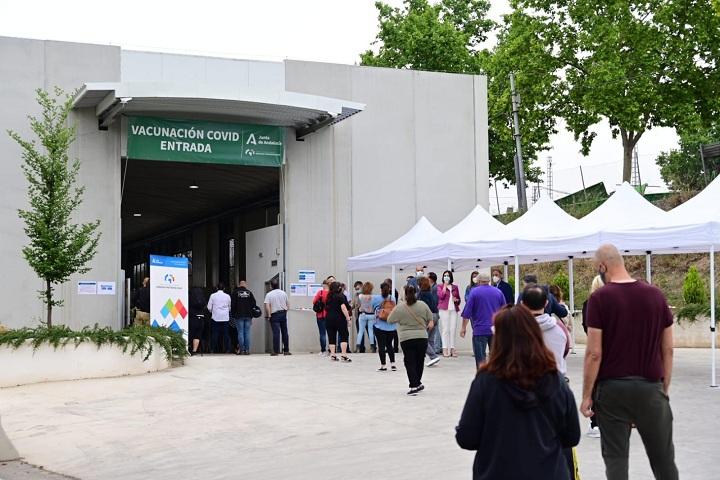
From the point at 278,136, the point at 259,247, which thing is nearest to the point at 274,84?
the point at 278,136

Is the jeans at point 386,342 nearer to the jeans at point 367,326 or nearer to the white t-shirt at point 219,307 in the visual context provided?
the jeans at point 367,326

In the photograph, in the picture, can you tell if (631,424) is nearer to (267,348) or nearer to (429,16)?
(267,348)

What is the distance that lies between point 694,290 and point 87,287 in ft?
50.2

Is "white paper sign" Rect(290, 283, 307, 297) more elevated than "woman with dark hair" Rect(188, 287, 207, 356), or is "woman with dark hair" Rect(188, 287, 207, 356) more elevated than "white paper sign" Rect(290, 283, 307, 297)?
"white paper sign" Rect(290, 283, 307, 297)

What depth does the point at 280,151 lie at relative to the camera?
22.8 meters

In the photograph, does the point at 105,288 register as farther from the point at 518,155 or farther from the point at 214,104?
the point at 518,155

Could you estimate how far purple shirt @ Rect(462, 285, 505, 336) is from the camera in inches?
523

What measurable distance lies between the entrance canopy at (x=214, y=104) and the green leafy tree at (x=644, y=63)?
55.7 feet

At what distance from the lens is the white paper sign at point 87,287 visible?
20984mm

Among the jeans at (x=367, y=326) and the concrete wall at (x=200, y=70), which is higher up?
the concrete wall at (x=200, y=70)

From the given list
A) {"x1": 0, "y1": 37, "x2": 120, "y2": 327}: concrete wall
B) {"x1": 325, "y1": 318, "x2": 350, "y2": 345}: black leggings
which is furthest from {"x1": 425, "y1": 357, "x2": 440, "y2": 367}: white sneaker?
{"x1": 0, "y1": 37, "x2": 120, "y2": 327}: concrete wall

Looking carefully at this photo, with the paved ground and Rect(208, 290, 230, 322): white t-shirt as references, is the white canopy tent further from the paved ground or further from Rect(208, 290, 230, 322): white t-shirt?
Rect(208, 290, 230, 322): white t-shirt

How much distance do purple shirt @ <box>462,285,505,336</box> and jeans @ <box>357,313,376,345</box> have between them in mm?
7463

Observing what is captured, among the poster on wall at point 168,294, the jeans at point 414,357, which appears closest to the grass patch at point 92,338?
the poster on wall at point 168,294
